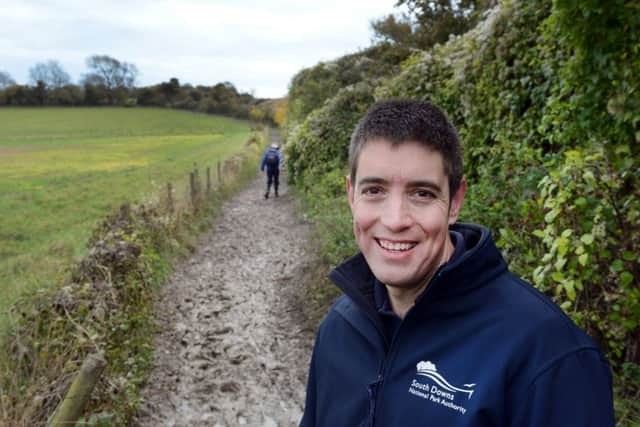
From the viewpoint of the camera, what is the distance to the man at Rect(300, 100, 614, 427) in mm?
1208

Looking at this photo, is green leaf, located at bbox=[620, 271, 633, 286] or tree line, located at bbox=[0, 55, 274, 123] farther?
tree line, located at bbox=[0, 55, 274, 123]

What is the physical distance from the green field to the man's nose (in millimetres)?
5688

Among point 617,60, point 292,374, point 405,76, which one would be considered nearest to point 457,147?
point 617,60

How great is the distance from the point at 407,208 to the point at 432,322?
0.40 meters

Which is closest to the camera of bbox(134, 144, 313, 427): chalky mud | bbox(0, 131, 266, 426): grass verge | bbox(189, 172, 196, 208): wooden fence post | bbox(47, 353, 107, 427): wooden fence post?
bbox(47, 353, 107, 427): wooden fence post

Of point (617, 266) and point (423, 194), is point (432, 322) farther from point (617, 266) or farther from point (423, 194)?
point (617, 266)

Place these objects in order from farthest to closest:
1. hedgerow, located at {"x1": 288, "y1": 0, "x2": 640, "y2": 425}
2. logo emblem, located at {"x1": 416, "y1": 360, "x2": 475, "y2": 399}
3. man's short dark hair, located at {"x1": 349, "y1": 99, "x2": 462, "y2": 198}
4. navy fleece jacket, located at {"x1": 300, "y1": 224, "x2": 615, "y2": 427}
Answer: hedgerow, located at {"x1": 288, "y1": 0, "x2": 640, "y2": 425}
man's short dark hair, located at {"x1": 349, "y1": 99, "x2": 462, "y2": 198}
logo emblem, located at {"x1": 416, "y1": 360, "x2": 475, "y2": 399}
navy fleece jacket, located at {"x1": 300, "y1": 224, "x2": 615, "y2": 427}

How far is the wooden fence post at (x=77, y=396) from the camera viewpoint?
10.4 ft

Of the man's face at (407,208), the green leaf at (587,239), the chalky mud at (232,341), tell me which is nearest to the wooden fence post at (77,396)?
the chalky mud at (232,341)

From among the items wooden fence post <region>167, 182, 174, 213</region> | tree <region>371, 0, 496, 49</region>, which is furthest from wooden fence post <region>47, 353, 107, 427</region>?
tree <region>371, 0, 496, 49</region>

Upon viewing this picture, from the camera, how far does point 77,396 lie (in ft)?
10.6

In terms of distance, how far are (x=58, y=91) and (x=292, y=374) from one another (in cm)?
8776

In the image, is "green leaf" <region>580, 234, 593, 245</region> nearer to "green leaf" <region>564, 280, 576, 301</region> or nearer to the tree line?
"green leaf" <region>564, 280, 576, 301</region>

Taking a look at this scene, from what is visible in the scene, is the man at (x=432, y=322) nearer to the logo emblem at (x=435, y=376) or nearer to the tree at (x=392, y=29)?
the logo emblem at (x=435, y=376)
